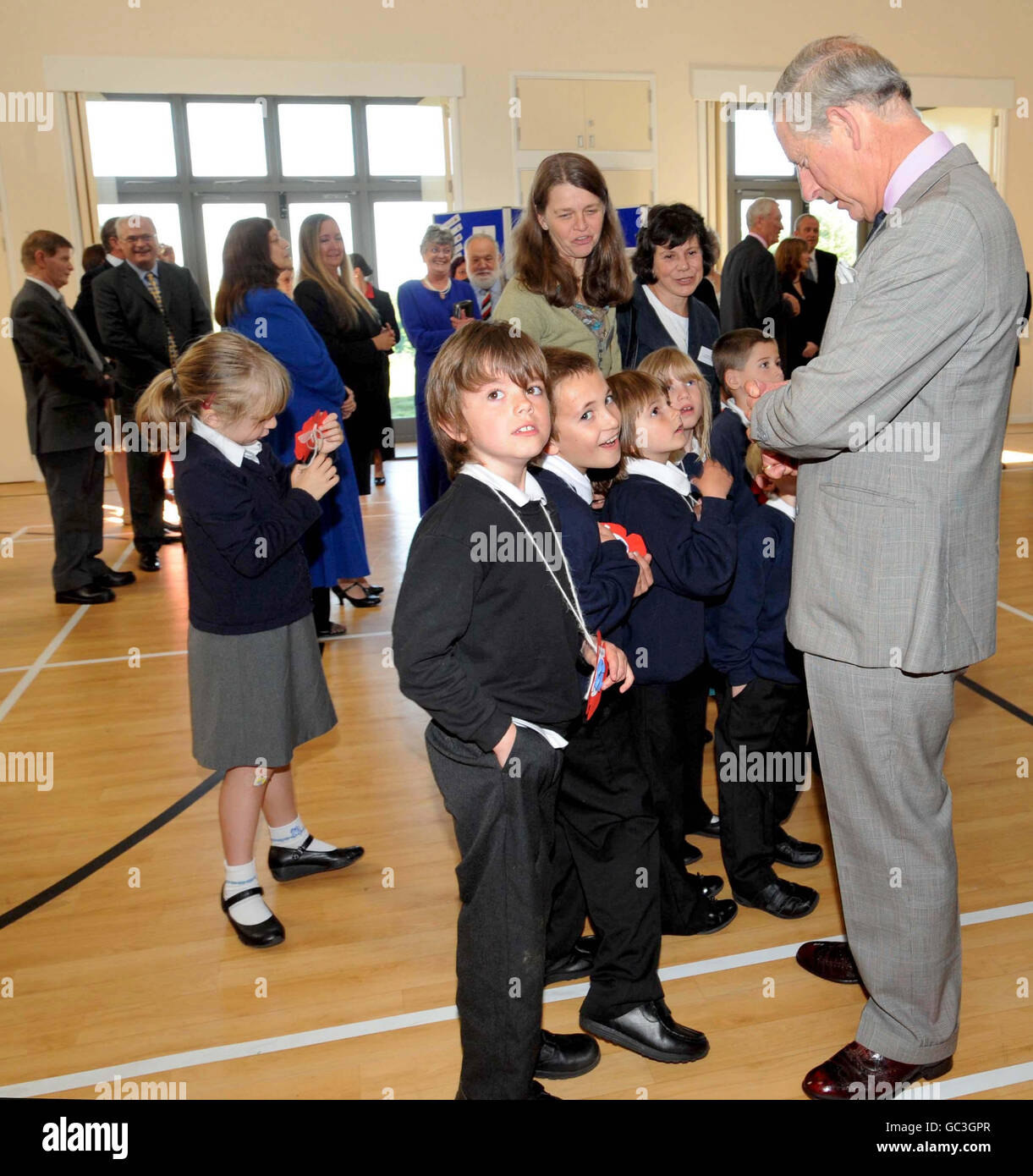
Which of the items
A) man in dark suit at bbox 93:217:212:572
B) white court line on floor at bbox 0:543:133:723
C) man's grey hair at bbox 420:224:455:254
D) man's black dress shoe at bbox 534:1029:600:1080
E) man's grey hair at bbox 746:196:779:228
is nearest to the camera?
man's black dress shoe at bbox 534:1029:600:1080

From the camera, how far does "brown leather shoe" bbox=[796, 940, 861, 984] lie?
2266 mm

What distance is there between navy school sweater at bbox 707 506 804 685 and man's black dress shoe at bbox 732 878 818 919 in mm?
504

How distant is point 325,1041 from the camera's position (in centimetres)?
216

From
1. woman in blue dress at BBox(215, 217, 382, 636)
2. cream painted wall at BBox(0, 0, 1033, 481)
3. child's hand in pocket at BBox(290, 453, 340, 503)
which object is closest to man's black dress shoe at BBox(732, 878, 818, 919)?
child's hand in pocket at BBox(290, 453, 340, 503)

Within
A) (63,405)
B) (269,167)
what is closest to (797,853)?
(63,405)

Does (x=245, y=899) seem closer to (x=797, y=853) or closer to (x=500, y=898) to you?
(x=500, y=898)

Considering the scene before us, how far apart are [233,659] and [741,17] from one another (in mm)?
9404

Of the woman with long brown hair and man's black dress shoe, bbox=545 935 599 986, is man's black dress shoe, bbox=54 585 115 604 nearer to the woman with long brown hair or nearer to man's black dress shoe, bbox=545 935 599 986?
the woman with long brown hair

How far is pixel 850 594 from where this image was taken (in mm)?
1713

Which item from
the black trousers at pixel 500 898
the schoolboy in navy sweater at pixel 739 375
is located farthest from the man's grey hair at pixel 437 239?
the black trousers at pixel 500 898

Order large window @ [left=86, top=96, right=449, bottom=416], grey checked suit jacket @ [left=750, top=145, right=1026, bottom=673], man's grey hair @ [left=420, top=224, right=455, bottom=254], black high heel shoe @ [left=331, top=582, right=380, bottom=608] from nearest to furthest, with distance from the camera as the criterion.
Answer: grey checked suit jacket @ [left=750, top=145, right=1026, bottom=673], black high heel shoe @ [left=331, top=582, right=380, bottom=608], man's grey hair @ [left=420, top=224, right=455, bottom=254], large window @ [left=86, top=96, right=449, bottom=416]

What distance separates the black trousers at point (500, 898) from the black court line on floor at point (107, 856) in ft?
4.86

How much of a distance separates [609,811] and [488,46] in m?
8.78
